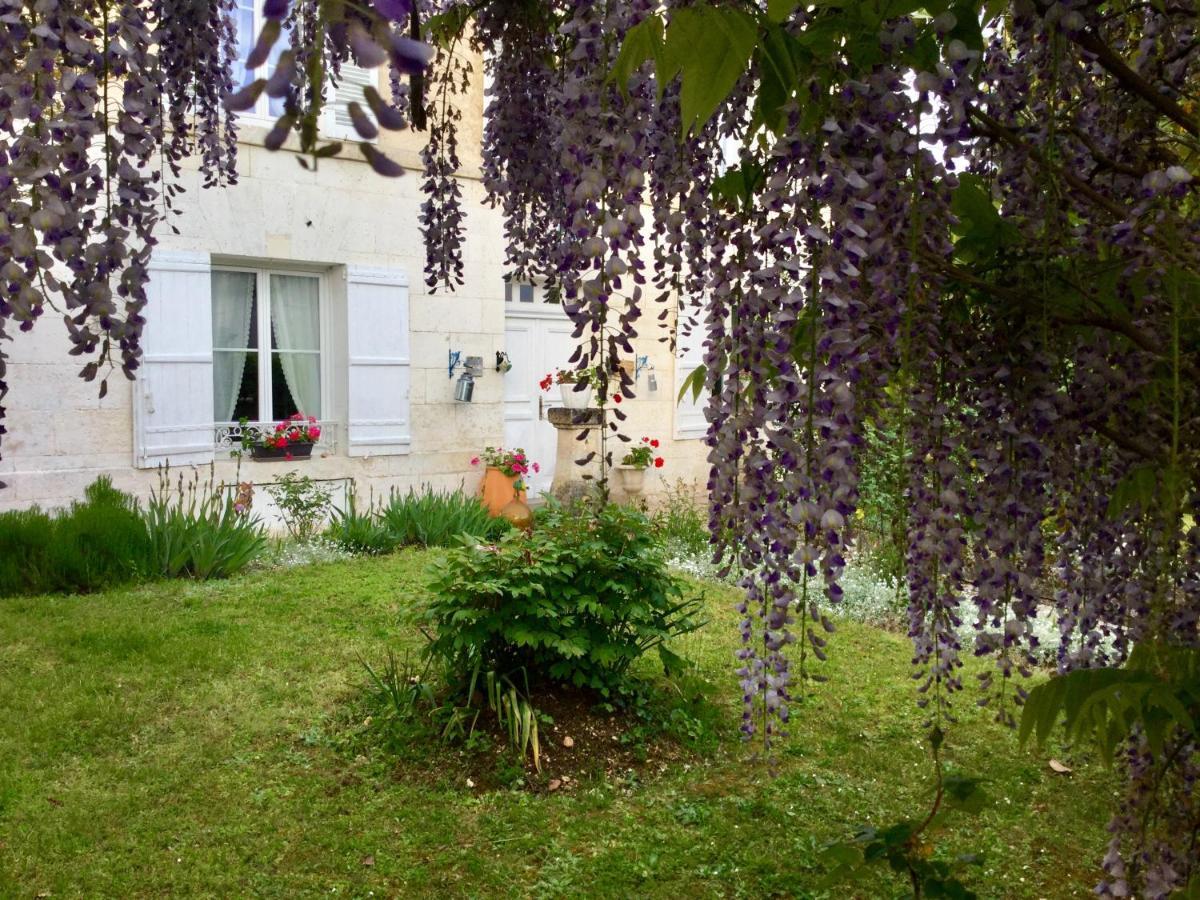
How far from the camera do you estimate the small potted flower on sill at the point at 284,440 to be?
6.61m

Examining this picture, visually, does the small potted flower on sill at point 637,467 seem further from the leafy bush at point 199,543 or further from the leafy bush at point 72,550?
the leafy bush at point 72,550

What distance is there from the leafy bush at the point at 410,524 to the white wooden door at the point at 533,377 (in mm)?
1530

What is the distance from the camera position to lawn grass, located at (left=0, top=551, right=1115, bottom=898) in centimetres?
262

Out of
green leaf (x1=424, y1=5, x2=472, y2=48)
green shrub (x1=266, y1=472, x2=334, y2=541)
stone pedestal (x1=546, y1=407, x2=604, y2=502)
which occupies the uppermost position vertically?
green leaf (x1=424, y1=5, x2=472, y2=48)

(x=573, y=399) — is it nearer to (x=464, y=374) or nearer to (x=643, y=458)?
(x=643, y=458)

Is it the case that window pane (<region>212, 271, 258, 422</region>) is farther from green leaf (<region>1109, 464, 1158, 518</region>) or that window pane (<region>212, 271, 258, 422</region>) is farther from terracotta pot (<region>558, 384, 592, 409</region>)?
green leaf (<region>1109, 464, 1158, 518</region>)

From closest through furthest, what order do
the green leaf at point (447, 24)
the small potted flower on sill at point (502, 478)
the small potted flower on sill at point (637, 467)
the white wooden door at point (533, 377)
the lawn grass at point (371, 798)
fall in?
the green leaf at point (447, 24)
the lawn grass at point (371, 798)
the small potted flower on sill at point (637, 467)
the small potted flower on sill at point (502, 478)
the white wooden door at point (533, 377)

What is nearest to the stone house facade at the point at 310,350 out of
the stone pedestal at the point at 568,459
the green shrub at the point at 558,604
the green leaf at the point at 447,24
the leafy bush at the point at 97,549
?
the leafy bush at the point at 97,549

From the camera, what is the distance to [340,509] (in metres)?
6.66

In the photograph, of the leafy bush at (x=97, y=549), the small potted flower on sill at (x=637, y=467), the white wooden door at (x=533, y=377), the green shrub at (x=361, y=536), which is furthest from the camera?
the white wooden door at (x=533, y=377)

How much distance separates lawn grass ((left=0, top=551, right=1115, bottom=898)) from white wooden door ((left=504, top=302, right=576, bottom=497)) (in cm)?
395

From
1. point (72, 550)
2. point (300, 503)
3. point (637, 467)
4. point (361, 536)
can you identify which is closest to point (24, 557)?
point (72, 550)

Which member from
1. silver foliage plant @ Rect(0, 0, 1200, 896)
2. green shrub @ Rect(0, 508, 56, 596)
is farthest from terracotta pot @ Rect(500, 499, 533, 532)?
silver foliage plant @ Rect(0, 0, 1200, 896)

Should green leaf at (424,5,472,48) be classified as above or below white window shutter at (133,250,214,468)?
above
